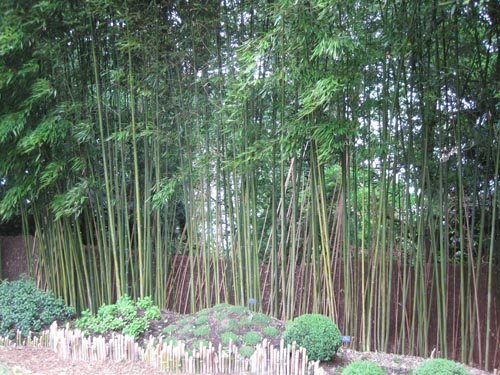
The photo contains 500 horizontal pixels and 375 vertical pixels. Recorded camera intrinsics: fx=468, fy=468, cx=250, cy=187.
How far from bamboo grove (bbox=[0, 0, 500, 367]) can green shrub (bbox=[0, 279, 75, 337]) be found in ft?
1.07

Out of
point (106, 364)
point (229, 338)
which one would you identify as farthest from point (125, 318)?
point (229, 338)

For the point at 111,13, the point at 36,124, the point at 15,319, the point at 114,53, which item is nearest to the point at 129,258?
the point at 15,319

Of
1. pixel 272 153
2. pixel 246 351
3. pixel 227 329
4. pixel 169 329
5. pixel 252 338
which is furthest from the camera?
pixel 272 153

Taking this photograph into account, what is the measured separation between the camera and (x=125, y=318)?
3.90 metres

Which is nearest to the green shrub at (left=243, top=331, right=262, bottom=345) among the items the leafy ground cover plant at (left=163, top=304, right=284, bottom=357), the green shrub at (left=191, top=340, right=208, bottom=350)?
the leafy ground cover plant at (left=163, top=304, right=284, bottom=357)

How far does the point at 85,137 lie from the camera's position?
4281 millimetres

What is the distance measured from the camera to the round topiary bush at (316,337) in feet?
9.98

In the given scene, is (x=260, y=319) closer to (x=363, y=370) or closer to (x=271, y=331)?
(x=271, y=331)

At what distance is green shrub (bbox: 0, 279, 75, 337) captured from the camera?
436cm

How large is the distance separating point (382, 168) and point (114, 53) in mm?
2818

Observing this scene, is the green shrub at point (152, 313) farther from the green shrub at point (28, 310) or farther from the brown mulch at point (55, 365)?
the green shrub at point (28, 310)

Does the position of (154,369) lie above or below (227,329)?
below

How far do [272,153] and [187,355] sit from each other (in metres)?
1.67

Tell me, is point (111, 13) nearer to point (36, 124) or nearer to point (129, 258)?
point (36, 124)
